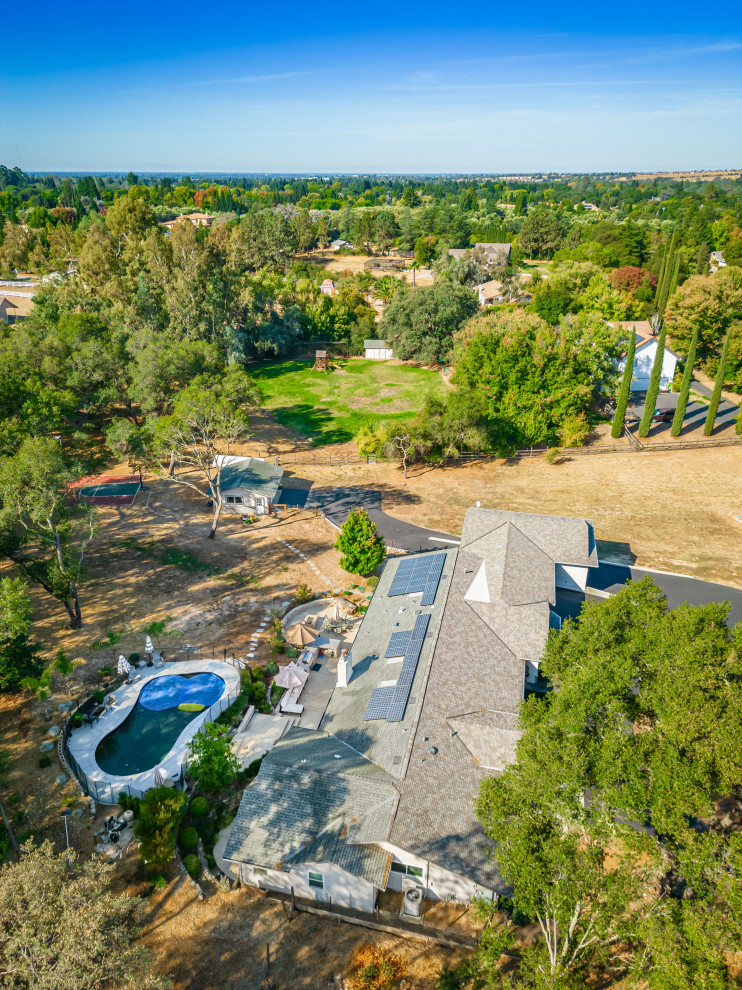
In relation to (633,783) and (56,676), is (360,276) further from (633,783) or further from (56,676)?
(633,783)

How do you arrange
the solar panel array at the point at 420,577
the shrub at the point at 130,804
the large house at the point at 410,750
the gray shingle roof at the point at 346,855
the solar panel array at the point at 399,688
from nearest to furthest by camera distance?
the gray shingle roof at the point at 346,855 → the large house at the point at 410,750 → the shrub at the point at 130,804 → the solar panel array at the point at 399,688 → the solar panel array at the point at 420,577

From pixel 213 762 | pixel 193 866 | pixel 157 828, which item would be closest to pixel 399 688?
pixel 213 762

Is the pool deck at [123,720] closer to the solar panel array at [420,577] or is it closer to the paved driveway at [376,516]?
the solar panel array at [420,577]

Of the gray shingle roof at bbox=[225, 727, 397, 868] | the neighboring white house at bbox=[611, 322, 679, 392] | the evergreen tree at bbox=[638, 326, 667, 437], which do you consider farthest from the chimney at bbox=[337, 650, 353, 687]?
the neighboring white house at bbox=[611, 322, 679, 392]

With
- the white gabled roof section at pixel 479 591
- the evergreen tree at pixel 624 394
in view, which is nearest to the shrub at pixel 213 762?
the white gabled roof section at pixel 479 591

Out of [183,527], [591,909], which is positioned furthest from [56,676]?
[591,909]

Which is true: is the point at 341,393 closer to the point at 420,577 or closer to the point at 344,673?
the point at 420,577
